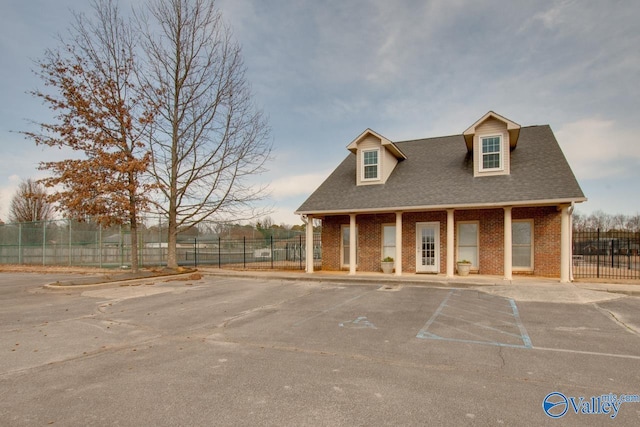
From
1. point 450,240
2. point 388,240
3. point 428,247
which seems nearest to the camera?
point 450,240

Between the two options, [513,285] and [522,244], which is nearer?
[513,285]

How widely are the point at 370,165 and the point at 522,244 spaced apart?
7.64 m

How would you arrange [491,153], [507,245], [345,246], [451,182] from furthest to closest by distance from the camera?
[345,246] < [451,182] < [491,153] < [507,245]

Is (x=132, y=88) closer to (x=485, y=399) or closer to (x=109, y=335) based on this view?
(x=109, y=335)

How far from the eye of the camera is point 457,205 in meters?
14.7

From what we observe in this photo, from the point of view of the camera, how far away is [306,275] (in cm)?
1620

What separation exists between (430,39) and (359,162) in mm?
6232

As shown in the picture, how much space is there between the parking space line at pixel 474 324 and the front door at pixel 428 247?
616cm

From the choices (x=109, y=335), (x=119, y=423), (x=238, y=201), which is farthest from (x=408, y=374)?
(x=238, y=201)

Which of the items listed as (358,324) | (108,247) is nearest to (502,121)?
(358,324)

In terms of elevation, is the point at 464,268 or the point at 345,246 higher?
the point at 345,246

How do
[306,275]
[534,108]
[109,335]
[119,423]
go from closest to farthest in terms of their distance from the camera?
[119,423] < [109,335] < [306,275] < [534,108]

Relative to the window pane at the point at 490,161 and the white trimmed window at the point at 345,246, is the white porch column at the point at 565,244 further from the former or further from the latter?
the white trimmed window at the point at 345,246

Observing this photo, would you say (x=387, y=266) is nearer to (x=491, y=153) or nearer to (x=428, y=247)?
(x=428, y=247)
